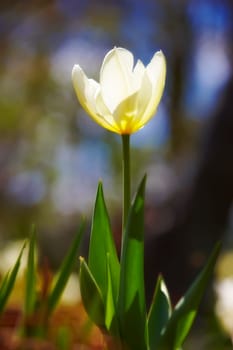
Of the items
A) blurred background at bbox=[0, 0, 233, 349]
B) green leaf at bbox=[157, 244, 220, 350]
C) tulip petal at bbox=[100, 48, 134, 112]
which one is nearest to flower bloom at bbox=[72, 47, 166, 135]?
tulip petal at bbox=[100, 48, 134, 112]

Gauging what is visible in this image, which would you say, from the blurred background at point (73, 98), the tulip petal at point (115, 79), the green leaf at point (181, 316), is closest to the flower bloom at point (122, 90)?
the tulip petal at point (115, 79)

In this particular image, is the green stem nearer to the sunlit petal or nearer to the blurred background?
the sunlit petal

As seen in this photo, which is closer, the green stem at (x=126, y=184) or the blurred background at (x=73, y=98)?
the green stem at (x=126, y=184)

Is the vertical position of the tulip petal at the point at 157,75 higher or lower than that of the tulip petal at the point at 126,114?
higher

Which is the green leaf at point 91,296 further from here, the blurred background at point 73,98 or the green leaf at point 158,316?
the blurred background at point 73,98

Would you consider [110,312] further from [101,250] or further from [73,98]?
[73,98]

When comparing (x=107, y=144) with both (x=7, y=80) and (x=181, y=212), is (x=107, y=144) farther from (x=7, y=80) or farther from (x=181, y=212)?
(x=181, y=212)

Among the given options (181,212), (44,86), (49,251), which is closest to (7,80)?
(44,86)
